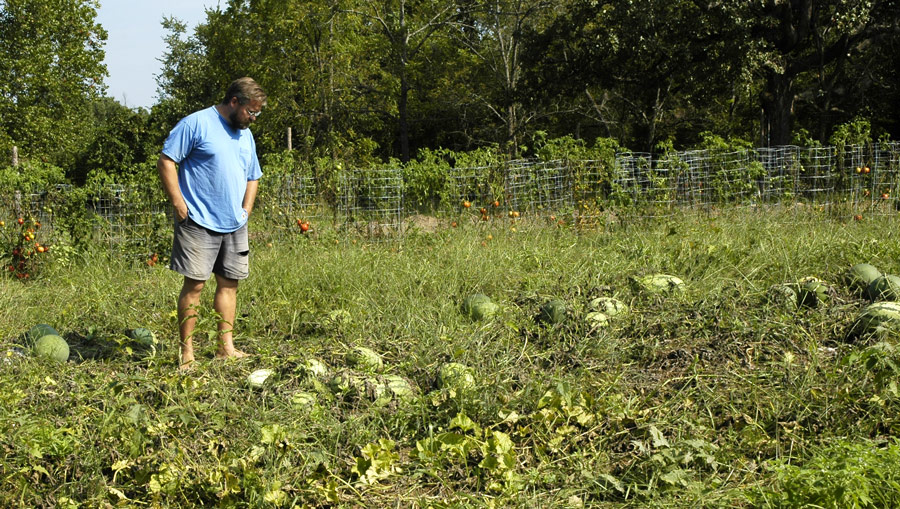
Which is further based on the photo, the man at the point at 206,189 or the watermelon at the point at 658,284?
the watermelon at the point at 658,284

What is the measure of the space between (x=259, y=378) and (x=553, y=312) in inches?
73.2

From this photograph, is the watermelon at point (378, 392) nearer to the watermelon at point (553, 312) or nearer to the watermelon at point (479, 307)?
the watermelon at point (479, 307)

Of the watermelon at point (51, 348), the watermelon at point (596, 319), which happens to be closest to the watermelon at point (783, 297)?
the watermelon at point (596, 319)

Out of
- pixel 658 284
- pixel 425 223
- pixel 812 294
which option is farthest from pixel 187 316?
pixel 425 223

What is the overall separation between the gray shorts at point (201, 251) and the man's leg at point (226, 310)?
7cm

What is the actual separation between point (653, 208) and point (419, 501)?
7.04 meters

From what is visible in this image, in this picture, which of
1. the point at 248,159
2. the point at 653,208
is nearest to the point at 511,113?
the point at 653,208

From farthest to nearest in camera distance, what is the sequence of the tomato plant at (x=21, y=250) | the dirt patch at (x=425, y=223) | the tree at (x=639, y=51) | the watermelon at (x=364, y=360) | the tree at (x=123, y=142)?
the tree at (x=123, y=142) < the tree at (x=639, y=51) < the dirt patch at (x=425, y=223) < the tomato plant at (x=21, y=250) < the watermelon at (x=364, y=360)

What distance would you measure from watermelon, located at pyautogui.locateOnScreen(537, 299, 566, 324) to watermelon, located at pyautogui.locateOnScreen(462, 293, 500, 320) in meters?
0.31

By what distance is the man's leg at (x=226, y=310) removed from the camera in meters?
4.44

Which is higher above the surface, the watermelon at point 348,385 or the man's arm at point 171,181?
the man's arm at point 171,181

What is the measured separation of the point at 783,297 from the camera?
4859 millimetres

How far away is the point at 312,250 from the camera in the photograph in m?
7.73

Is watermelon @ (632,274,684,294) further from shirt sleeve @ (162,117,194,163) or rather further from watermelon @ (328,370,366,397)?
shirt sleeve @ (162,117,194,163)
